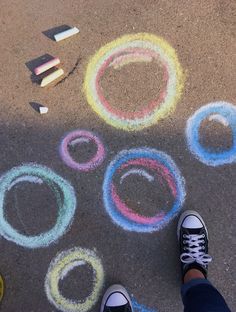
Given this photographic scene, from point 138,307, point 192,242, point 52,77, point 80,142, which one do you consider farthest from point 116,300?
point 52,77

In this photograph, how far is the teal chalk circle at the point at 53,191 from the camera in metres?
2.96

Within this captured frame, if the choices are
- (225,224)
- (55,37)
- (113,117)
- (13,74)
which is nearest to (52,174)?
(113,117)

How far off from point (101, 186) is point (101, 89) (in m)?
0.71

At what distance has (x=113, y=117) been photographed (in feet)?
9.91

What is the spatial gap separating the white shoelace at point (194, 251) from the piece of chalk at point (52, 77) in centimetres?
148

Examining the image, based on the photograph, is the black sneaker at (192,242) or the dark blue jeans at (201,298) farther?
the black sneaker at (192,242)

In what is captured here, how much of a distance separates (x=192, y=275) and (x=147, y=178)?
74 centimetres

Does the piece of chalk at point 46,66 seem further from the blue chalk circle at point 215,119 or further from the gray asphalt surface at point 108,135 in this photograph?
the blue chalk circle at point 215,119

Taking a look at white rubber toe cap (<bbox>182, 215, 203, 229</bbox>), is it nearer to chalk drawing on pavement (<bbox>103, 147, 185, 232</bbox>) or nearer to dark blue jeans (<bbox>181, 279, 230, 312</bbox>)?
chalk drawing on pavement (<bbox>103, 147, 185, 232</bbox>)

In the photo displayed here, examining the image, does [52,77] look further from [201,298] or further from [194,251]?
[201,298]

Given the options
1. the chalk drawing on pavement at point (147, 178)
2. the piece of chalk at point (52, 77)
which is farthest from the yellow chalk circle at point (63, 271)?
the piece of chalk at point (52, 77)

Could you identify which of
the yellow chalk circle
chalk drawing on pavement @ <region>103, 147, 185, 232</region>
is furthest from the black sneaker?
the yellow chalk circle

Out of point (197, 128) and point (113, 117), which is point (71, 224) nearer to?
point (113, 117)

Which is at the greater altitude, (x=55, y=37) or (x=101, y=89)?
(x=55, y=37)
